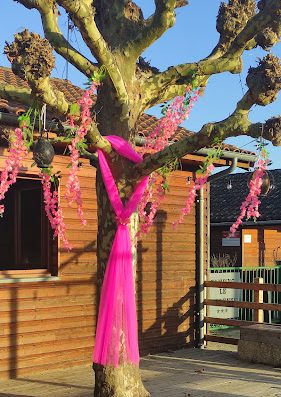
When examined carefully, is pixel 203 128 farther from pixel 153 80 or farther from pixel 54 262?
pixel 54 262

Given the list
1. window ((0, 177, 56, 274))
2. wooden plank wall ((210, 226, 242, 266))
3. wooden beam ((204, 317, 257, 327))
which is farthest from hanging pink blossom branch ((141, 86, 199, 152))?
wooden plank wall ((210, 226, 242, 266))

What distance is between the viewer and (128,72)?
643cm

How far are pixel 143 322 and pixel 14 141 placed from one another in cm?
488

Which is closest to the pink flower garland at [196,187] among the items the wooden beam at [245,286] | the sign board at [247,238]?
the wooden beam at [245,286]

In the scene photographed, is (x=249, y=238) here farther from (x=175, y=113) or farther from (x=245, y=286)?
(x=175, y=113)

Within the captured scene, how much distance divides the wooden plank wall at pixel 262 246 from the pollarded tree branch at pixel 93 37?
1370 cm

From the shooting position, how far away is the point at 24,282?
26.8 ft

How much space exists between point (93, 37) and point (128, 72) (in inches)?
33.6

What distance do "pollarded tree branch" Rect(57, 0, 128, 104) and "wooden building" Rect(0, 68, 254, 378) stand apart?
4.98ft

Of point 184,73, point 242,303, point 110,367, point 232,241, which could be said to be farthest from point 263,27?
point 232,241

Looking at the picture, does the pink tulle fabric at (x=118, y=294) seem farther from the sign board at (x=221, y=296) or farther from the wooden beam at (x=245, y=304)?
the sign board at (x=221, y=296)

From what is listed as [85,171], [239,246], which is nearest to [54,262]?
[85,171]

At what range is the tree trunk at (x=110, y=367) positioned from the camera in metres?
5.96

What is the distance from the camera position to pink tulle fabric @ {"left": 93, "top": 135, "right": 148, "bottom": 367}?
5.85 m
